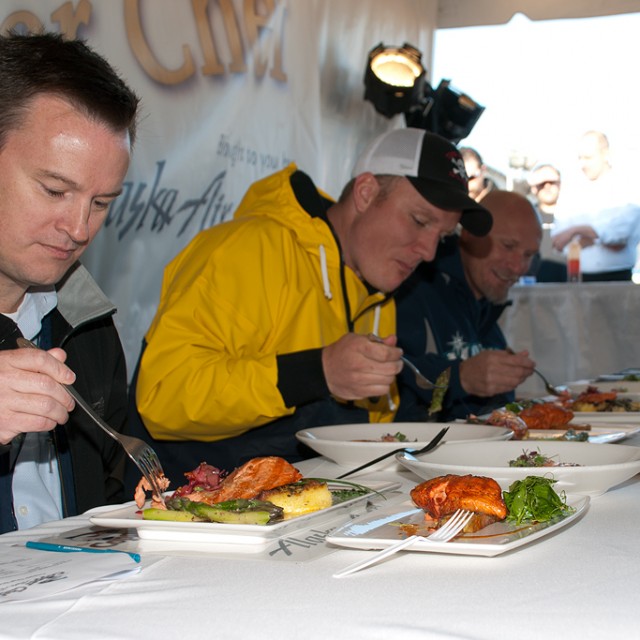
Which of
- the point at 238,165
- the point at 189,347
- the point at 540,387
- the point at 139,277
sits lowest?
the point at 540,387

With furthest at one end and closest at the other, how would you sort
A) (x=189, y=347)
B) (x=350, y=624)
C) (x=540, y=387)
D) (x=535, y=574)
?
(x=540, y=387)
(x=189, y=347)
(x=535, y=574)
(x=350, y=624)

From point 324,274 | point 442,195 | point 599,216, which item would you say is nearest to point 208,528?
point 324,274

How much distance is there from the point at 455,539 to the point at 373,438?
36.4 inches

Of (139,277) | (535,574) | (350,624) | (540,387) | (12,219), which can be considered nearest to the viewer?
(350,624)

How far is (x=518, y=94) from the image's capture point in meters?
7.45

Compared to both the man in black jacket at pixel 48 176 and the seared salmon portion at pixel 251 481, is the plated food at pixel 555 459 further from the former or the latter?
the man in black jacket at pixel 48 176

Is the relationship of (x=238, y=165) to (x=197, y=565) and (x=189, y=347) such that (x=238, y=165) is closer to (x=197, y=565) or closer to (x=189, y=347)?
(x=189, y=347)

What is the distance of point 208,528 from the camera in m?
1.07

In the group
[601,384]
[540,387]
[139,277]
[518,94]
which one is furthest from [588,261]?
[139,277]

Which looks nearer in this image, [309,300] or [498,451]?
[498,451]

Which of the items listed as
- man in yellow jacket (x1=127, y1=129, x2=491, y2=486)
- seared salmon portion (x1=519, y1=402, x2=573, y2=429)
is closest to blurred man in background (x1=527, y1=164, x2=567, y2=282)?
man in yellow jacket (x1=127, y1=129, x2=491, y2=486)

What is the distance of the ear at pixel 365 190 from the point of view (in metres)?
2.71

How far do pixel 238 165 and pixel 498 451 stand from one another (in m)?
2.56

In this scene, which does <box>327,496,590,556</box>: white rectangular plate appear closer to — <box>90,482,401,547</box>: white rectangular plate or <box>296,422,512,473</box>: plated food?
<box>90,482,401,547</box>: white rectangular plate
